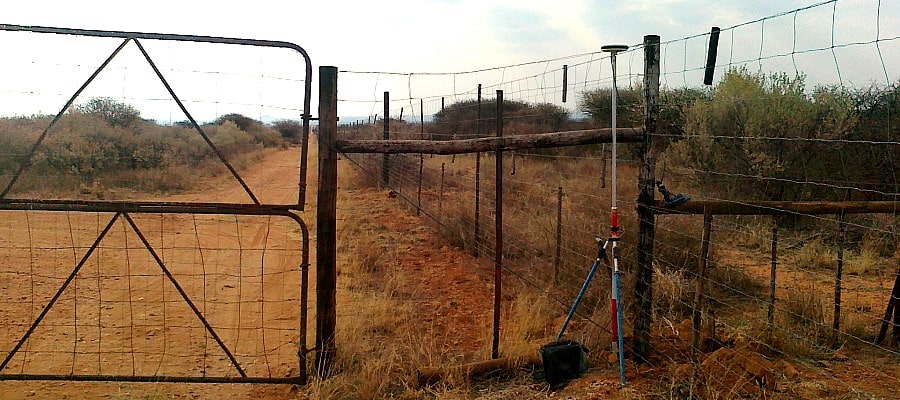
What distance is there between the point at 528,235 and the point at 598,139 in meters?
4.33

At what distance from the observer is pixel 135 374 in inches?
197

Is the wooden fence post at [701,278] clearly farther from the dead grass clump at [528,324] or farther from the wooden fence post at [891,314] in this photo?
the wooden fence post at [891,314]

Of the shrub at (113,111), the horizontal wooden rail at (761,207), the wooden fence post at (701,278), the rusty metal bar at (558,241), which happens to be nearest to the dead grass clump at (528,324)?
the rusty metal bar at (558,241)

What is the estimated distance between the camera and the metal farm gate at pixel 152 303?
15.0 feet

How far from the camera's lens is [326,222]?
196 inches

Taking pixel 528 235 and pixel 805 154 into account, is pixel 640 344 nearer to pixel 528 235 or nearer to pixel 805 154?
pixel 528 235

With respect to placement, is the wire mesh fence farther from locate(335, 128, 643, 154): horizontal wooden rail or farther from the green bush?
the green bush

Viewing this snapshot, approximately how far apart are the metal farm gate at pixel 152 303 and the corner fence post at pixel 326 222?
0.17 metres

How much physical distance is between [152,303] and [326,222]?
3.20 meters

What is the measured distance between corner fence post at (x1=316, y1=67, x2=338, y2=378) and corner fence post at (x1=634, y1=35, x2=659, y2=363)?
232 centimetres

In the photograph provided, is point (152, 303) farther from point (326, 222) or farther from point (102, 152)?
point (102, 152)

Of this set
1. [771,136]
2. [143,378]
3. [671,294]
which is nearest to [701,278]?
[671,294]

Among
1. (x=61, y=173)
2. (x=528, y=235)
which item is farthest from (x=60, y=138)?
(x=528, y=235)

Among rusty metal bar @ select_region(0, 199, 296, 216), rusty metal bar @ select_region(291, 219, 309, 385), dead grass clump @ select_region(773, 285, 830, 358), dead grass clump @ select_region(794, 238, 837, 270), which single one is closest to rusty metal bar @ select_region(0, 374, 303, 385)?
rusty metal bar @ select_region(291, 219, 309, 385)
